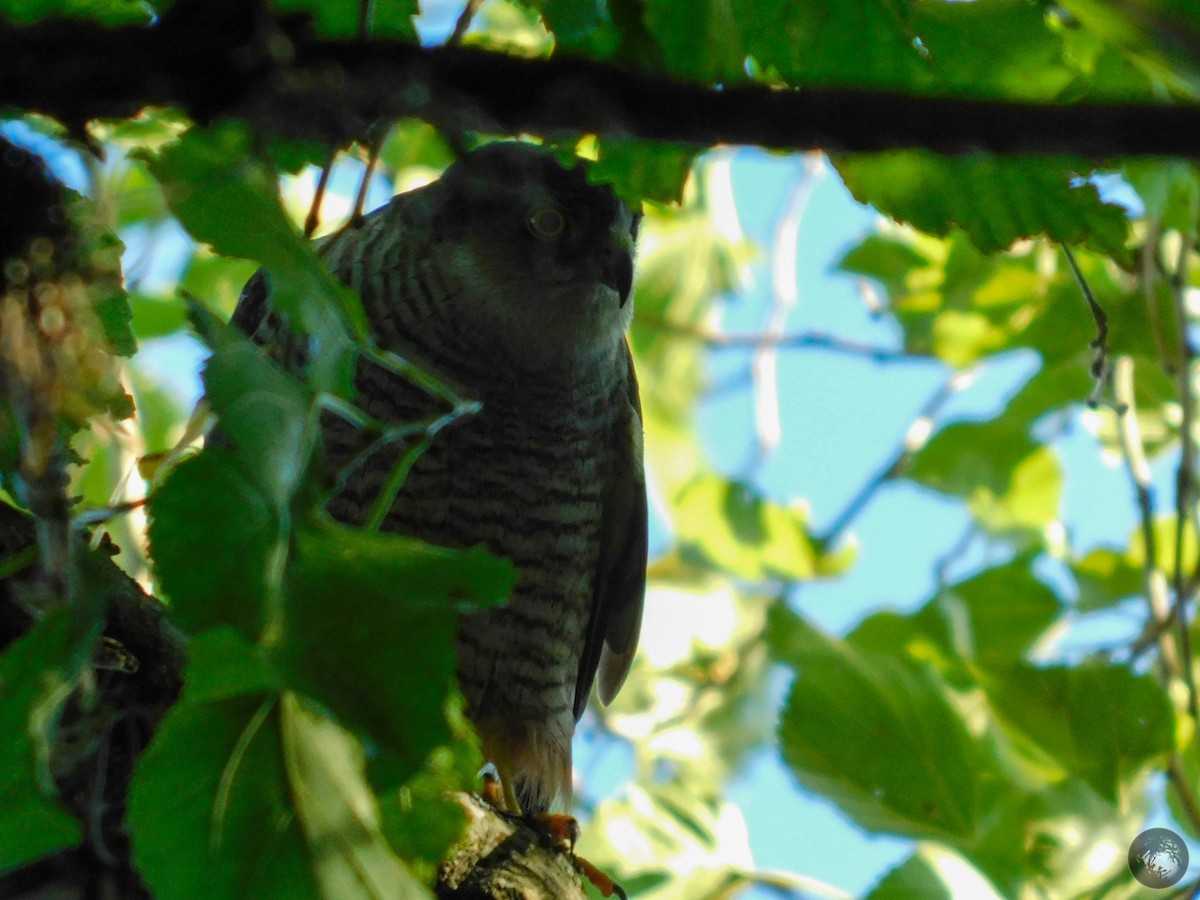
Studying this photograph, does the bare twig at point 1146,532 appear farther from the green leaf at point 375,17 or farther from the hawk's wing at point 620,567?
the green leaf at point 375,17

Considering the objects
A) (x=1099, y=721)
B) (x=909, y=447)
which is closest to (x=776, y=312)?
(x=909, y=447)

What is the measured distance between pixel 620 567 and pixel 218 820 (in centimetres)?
221

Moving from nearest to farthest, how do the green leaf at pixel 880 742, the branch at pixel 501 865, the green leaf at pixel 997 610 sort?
1. the branch at pixel 501 865
2. the green leaf at pixel 880 742
3. the green leaf at pixel 997 610

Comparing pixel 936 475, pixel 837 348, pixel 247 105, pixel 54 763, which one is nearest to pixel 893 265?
pixel 837 348

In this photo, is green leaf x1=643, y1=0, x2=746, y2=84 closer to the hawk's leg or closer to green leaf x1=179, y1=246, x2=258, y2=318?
the hawk's leg

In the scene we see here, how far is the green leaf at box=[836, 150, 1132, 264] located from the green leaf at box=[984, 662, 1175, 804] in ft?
4.73

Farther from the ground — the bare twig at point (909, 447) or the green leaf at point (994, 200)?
the green leaf at point (994, 200)

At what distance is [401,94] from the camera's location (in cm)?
63

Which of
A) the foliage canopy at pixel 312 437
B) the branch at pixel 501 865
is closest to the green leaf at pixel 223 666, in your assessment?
the foliage canopy at pixel 312 437

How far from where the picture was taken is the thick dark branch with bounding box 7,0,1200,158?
1.94ft

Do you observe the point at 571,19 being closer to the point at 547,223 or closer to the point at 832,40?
the point at 832,40

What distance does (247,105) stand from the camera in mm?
647

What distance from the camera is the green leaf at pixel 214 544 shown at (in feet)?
2.07

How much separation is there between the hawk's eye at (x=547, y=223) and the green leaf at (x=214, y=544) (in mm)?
Answer: 2056
